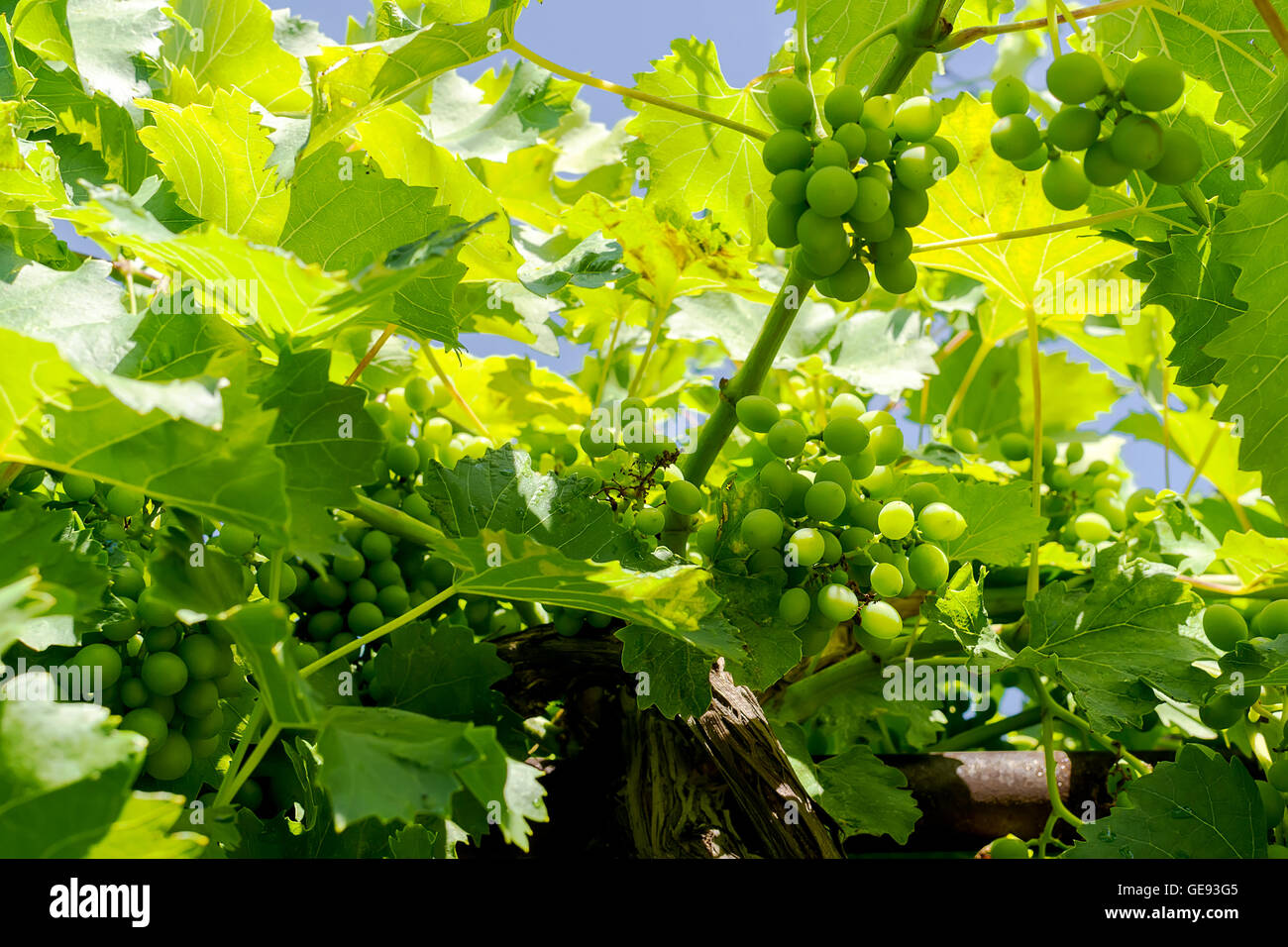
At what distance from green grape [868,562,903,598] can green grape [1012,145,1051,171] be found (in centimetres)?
32

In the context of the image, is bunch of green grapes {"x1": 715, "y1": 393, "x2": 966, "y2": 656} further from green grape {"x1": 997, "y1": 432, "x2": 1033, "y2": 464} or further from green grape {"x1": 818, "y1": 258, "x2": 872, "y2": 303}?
green grape {"x1": 997, "y1": 432, "x2": 1033, "y2": 464}

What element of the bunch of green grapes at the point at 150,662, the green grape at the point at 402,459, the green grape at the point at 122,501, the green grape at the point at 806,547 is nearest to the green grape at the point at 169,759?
the bunch of green grapes at the point at 150,662

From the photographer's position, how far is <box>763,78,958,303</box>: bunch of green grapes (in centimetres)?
67

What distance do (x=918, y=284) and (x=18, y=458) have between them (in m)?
1.21

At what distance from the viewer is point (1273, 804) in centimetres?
82

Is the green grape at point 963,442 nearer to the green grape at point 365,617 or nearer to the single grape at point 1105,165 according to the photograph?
the single grape at point 1105,165

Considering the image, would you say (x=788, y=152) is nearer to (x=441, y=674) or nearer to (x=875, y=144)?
(x=875, y=144)

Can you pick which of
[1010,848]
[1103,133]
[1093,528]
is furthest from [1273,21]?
[1010,848]

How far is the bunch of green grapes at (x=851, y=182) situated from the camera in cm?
67

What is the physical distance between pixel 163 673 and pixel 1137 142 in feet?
2.44

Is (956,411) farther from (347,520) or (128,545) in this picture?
(128,545)

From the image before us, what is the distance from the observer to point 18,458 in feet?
1.84
